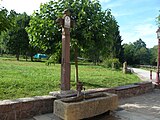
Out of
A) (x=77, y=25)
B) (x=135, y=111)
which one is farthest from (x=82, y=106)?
(x=77, y=25)

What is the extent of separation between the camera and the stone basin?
5.19 m

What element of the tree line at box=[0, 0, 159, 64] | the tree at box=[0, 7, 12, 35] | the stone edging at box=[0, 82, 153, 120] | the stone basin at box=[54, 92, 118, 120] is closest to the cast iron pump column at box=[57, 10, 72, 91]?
the stone edging at box=[0, 82, 153, 120]

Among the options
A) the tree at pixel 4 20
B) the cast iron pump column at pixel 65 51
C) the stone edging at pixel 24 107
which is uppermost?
the tree at pixel 4 20

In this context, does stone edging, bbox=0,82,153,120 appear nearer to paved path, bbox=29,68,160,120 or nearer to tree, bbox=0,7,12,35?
paved path, bbox=29,68,160,120

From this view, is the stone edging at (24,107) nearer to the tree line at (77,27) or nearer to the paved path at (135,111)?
the paved path at (135,111)

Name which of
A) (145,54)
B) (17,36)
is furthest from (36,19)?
(145,54)

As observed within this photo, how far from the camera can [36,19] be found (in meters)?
10.3

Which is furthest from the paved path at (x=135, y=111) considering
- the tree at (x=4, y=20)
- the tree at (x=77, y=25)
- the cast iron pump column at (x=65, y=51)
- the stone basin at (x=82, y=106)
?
the tree at (x=4, y=20)

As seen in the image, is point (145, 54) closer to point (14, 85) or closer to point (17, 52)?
point (17, 52)

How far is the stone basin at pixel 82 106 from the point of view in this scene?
5.19 m

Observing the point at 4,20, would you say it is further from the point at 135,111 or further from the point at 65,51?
the point at 135,111

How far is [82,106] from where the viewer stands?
5.39m

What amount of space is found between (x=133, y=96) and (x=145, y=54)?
192 ft

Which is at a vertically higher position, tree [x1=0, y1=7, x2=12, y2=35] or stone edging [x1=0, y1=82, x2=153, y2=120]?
tree [x1=0, y1=7, x2=12, y2=35]
